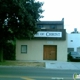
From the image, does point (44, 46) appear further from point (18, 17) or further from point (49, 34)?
point (18, 17)

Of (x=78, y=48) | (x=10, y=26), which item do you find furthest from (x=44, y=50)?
(x=78, y=48)

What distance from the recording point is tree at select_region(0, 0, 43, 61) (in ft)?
73.8

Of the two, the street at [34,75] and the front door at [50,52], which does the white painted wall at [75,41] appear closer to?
the front door at [50,52]

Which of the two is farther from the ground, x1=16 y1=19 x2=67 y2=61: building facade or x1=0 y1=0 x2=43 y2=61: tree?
x1=0 y1=0 x2=43 y2=61: tree

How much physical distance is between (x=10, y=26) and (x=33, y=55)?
8691mm

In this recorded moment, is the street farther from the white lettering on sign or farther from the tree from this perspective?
the white lettering on sign

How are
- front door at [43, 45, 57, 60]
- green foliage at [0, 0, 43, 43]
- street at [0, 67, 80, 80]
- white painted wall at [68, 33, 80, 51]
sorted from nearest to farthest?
street at [0, 67, 80, 80], green foliage at [0, 0, 43, 43], front door at [43, 45, 57, 60], white painted wall at [68, 33, 80, 51]

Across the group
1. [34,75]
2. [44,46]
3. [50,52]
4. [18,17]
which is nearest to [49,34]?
[44,46]

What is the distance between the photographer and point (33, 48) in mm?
33531

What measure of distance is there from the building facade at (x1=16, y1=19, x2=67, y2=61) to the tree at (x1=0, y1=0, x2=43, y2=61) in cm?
549

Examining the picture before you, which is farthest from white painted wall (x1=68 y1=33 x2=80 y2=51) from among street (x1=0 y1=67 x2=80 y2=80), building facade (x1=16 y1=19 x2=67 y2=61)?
street (x1=0 y1=67 x2=80 y2=80)

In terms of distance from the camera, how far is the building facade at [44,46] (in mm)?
33281

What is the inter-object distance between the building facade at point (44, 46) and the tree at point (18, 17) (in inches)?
216

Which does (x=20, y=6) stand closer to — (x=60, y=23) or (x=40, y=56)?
(x=40, y=56)
